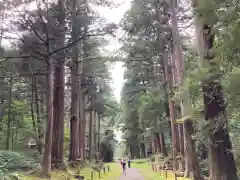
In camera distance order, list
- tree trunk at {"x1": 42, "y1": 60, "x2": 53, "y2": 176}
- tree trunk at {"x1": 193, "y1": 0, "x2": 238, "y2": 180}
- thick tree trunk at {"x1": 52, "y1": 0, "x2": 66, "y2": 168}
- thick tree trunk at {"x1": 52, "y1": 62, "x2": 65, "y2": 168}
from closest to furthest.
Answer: tree trunk at {"x1": 193, "y1": 0, "x2": 238, "y2": 180}
tree trunk at {"x1": 42, "y1": 60, "x2": 53, "y2": 176}
thick tree trunk at {"x1": 52, "y1": 0, "x2": 66, "y2": 168}
thick tree trunk at {"x1": 52, "y1": 62, "x2": 65, "y2": 168}

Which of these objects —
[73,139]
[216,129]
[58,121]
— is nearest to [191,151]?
[216,129]

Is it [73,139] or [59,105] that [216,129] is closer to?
[59,105]

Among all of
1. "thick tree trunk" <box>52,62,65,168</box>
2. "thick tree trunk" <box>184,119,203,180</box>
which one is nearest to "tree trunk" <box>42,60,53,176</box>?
"thick tree trunk" <box>52,62,65,168</box>

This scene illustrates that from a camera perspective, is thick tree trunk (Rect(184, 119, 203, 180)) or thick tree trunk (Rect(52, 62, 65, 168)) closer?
thick tree trunk (Rect(184, 119, 203, 180))

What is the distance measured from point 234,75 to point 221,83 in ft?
7.09

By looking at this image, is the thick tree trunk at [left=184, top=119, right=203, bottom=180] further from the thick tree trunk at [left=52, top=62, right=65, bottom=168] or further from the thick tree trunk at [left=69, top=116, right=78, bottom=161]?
the thick tree trunk at [left=69, top=116, right=78, bottom=161]

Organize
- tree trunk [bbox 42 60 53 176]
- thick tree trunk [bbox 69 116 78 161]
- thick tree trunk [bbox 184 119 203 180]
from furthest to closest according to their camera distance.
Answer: thick tree trunk [bbox 69 116 78 161] < tree trunk [bbox 42 60 53 176] < thick tree trunk [bbox 184 119 203 180]

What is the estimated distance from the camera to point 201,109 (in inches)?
467

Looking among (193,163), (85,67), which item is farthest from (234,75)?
(85,67)

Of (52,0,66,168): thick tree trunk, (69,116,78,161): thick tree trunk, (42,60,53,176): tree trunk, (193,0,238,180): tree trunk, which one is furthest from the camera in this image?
(69,116,78,161): thick tree trunk

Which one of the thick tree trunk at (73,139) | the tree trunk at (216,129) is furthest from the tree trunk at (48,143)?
the thick tree trunk at (73,139)

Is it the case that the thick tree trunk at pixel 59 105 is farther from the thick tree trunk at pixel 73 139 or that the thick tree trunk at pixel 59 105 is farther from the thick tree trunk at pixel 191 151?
the thick tree trunk at pixel 191 151

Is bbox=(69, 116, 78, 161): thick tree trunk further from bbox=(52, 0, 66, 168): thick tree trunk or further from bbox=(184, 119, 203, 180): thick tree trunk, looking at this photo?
bbox=(184, 119, 203, 180): thick tree trunk

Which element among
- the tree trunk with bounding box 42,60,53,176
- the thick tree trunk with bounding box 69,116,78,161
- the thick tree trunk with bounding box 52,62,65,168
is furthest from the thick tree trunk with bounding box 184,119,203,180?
the thick tree trunk with bounding box 69,116,78,161
